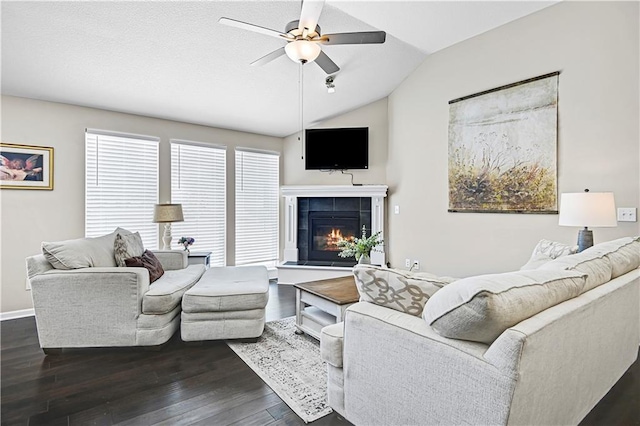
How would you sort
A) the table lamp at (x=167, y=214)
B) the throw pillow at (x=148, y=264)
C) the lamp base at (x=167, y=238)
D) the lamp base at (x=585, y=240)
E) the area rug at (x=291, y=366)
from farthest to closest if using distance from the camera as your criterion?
the lamp base at (x=167, y=238) < the table lamp at (x=167, y=214) < the throw pillow at (x=148, y=264) < the lamp base at (x=585, y=240) < the area rug at (x=291, y=366)

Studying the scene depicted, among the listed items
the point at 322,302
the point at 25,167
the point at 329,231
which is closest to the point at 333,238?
the point at 329,231

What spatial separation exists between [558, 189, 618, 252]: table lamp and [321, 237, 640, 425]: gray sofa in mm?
638

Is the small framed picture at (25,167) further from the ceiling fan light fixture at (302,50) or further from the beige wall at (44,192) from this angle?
the ceiling fan light fixture at (302,50)

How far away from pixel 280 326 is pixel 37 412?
1866mm

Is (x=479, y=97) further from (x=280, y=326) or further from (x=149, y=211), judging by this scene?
(x=149, y=211)

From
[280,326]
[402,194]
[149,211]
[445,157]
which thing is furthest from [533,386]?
[149,211]

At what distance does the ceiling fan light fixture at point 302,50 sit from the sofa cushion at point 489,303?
1928mm

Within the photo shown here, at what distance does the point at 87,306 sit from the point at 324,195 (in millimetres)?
3301

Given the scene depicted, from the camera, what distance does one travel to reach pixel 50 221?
380cm

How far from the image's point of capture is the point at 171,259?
151 inches

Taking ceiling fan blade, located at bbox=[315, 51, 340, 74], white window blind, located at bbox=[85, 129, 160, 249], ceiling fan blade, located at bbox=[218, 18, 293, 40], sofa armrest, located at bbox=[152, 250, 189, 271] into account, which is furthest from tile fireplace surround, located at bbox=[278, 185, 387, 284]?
ceiling fan blade, located at bbox=[218, 18, 293, 40]

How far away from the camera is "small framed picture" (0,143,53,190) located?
139 inches

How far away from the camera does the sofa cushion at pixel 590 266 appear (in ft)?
5.25

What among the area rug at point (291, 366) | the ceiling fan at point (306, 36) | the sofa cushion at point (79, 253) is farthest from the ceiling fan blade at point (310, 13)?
the sofa cushion at point (79, 253)
